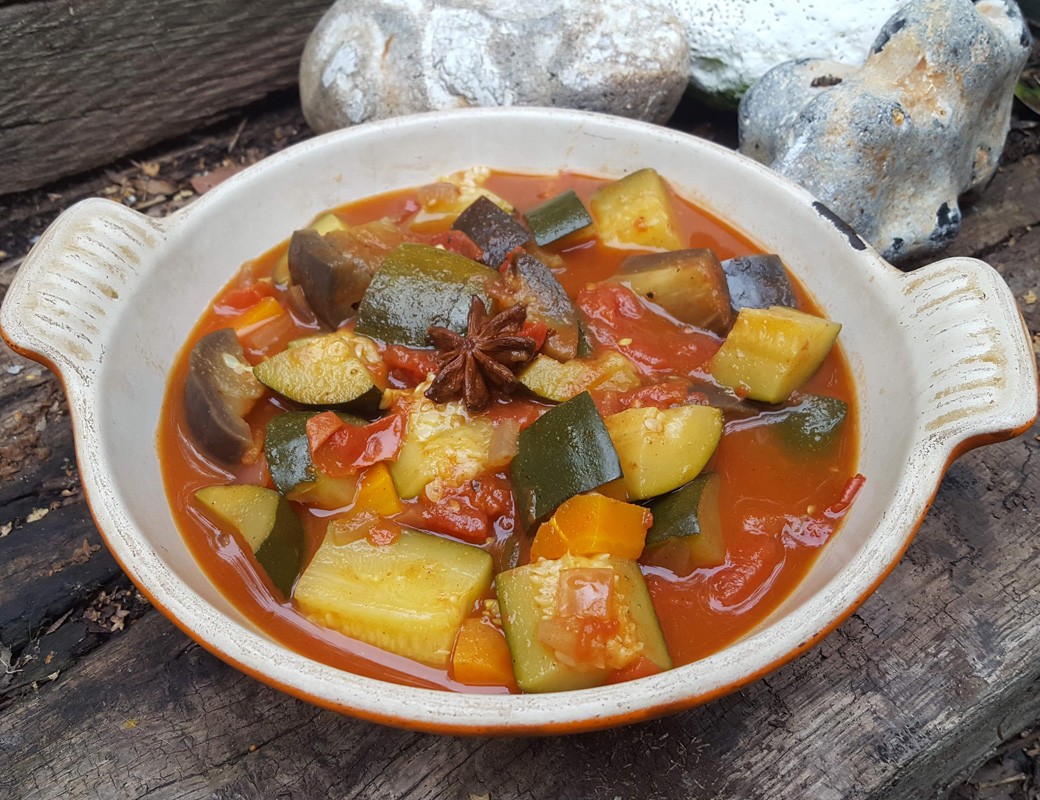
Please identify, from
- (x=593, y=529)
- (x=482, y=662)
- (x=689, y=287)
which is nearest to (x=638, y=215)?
(x=689, y=287)

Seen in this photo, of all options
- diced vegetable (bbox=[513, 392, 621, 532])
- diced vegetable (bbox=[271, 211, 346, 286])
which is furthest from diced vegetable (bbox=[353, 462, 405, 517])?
diced vegetable (bbox=[271, 211, 346, 286])

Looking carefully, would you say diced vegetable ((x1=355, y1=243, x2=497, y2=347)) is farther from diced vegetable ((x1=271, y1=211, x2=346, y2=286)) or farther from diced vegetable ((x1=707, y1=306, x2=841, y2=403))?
diced vegetable ((x1=707, y1=306, x2=841, y2=403))


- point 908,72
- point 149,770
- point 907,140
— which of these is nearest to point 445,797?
point 149,770

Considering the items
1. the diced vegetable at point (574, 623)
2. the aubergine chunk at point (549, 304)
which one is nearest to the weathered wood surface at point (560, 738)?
the diced vegetable at point (574, 623)

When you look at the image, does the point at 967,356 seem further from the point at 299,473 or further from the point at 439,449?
the point at 299,473

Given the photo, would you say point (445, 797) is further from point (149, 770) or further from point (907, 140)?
point (907, 140)

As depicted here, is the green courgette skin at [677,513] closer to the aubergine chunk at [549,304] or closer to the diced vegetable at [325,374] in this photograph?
the aubergine chunk at [549,304]

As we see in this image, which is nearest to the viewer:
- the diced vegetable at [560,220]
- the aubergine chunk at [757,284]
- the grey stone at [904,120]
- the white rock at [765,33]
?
the aubergine chunk at [757,284]
